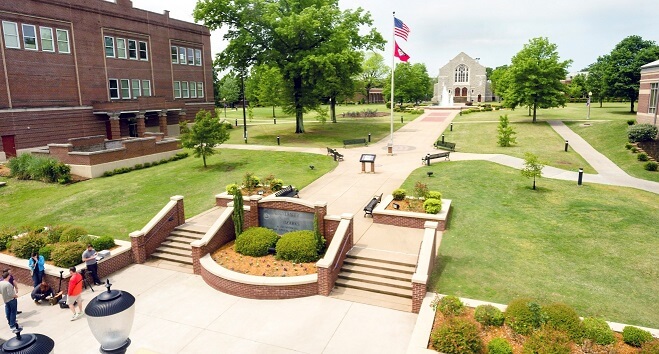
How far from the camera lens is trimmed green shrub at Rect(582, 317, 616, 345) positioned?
913cm

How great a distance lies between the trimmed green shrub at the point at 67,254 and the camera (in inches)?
581

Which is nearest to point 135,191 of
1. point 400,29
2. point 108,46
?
point 400,29

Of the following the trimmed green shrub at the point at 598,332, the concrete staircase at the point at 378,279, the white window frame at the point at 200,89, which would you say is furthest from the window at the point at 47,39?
the trimmed green shrub at the point at 598,332

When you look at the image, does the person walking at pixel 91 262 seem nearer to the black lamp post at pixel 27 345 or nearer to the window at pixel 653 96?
the black lamp post at pixel 27 345

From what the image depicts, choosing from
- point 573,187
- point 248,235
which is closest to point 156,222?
point 248,235

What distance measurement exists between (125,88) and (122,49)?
3784 millimetres

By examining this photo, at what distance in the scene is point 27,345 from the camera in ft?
13.3

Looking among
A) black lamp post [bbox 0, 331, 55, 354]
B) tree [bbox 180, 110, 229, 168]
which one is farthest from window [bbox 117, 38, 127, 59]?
black lamp post [bbox 0, 331, 55, 354]

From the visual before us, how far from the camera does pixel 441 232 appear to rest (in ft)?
55.5

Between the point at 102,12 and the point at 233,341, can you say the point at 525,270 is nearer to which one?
the point at 233,341

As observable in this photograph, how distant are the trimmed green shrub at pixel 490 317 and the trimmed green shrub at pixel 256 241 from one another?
791 cm

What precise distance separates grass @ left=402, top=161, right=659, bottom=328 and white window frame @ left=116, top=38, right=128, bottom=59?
33.1 metres

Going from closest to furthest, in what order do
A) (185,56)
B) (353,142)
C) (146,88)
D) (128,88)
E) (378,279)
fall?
(378,279) < (353,142) < (128,88) < (146,88) < (185,56)

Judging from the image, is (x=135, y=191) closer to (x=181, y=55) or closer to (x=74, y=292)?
(x=74, y=292)
